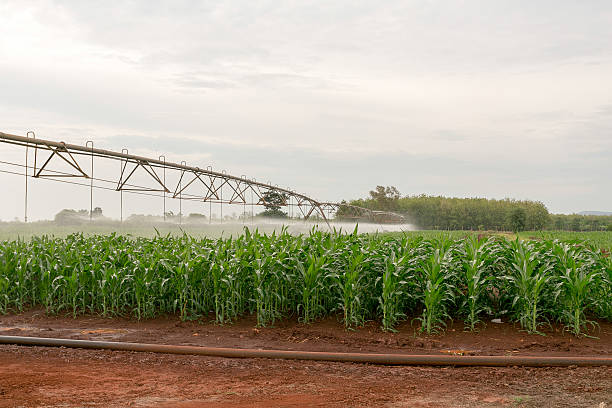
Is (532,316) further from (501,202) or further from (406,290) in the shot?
(501,202)

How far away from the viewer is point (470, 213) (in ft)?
256

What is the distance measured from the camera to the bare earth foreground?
203 inches

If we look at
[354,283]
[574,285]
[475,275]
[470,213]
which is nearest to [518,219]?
[470,213]

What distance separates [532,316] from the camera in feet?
25.6

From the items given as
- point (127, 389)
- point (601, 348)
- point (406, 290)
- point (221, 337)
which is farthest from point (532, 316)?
point (127, 389)

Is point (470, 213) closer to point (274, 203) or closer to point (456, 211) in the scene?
point (456, 211)

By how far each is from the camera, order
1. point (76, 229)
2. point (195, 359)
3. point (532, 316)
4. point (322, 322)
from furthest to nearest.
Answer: point (76, 229)
point (322, 322)
point (532, 316)
point (195, 359)

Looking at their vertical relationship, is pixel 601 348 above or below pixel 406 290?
below

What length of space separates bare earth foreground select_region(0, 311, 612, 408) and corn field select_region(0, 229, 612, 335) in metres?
A: 0.33

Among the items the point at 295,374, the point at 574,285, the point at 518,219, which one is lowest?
the point at 295,374

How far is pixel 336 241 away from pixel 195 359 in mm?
3532

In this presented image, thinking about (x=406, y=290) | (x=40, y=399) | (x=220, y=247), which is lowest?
(x=40, y=399)

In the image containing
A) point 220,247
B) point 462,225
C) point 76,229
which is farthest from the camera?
point 462,225

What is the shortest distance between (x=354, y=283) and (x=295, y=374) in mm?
2340
